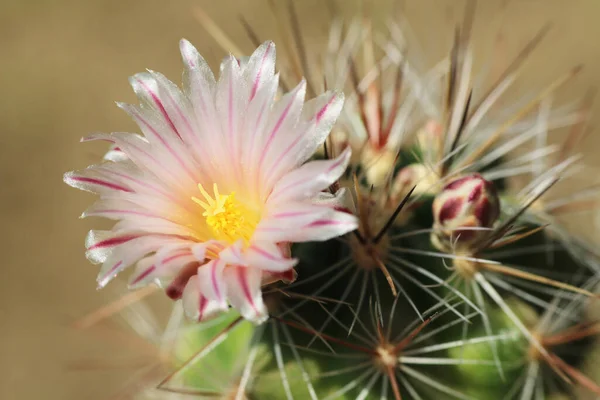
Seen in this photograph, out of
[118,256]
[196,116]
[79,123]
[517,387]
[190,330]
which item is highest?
[79,123]

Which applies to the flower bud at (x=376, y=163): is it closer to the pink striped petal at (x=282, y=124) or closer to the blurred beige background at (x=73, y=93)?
the pink striped petal at (x=282, y=124)

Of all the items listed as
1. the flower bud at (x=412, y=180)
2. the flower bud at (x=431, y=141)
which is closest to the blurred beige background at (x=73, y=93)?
the flower bud at (x=431, y=141)

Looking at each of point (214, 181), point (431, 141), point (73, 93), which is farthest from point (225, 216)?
point (73, 93)

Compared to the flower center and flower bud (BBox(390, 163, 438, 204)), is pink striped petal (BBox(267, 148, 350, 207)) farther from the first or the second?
flower bud (BBox(390, 163, 438, 204))

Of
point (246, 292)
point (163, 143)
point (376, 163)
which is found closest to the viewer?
point (246, 292)

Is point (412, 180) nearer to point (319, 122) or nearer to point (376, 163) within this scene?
point (376, 163)

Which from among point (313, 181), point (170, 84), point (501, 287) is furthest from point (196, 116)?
point (501, 287)

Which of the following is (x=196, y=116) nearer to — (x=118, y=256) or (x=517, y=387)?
(x=118, y=256)
